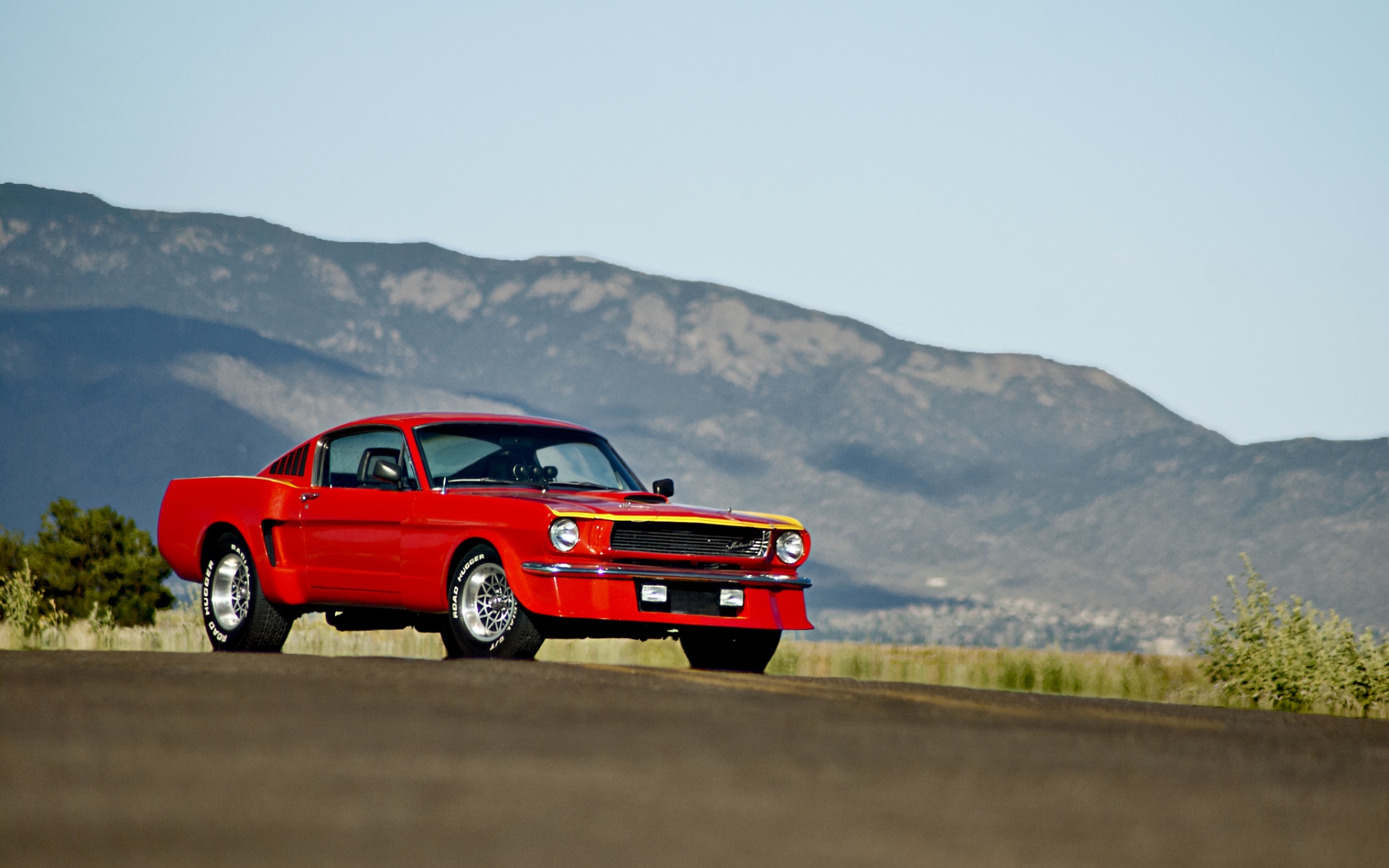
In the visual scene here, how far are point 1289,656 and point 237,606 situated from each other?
7.14 metres

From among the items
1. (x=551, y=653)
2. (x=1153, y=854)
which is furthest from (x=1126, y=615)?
(x=1153, y=854)

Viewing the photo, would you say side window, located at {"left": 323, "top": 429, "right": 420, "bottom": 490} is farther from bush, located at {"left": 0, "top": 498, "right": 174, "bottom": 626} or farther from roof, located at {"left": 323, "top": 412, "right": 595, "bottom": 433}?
bush, located at {"left": 0, "top": 498, "right": 174, "bottom": 626}

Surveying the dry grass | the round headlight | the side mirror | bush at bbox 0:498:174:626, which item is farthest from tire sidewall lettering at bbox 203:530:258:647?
bush at bbox 0:498:174:626

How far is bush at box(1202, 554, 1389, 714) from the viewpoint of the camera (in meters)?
12.7

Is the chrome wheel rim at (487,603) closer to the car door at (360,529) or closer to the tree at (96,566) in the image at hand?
the car door at (360,529)

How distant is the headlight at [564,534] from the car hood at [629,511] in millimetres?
57

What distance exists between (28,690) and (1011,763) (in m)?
4.21

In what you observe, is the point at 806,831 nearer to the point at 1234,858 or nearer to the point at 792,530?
the point at 1234,858

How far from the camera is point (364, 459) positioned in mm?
12992

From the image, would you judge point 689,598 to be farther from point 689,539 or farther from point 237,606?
point 237,606

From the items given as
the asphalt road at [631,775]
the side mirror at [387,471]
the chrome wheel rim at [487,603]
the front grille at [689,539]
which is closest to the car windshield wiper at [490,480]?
the side mirror at [387,471]

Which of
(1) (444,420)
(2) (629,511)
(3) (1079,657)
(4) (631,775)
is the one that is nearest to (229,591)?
(1) (444,420)

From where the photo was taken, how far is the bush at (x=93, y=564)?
1046 inches

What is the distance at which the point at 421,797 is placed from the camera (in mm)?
5758
